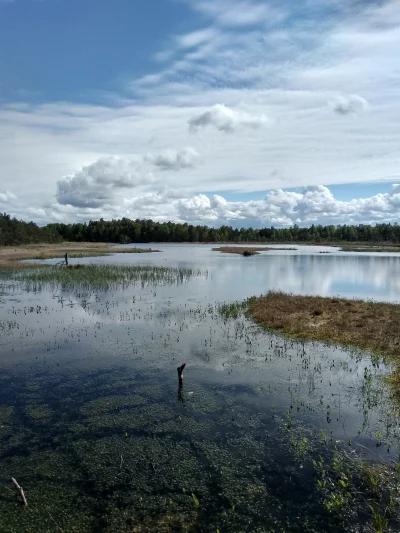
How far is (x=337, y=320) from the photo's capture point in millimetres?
27750

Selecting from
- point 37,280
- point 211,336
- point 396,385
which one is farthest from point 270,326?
point 37,280

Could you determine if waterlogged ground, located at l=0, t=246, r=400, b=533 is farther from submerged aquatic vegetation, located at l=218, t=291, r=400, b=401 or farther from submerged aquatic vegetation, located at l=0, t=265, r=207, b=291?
submerged aquatic vegetation, located at l=0, t=265, r=207, b=291

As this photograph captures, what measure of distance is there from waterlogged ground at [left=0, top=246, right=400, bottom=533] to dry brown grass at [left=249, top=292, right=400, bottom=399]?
1.98 metres

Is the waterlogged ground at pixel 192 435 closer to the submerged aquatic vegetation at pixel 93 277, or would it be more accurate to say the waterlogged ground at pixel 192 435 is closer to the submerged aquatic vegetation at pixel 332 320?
the submerged aquatic vegetation at pixel 332 320

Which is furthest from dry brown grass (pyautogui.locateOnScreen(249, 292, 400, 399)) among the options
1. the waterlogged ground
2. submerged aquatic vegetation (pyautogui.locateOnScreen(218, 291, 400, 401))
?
the waterlogged ground

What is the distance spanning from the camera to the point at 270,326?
27297 mm

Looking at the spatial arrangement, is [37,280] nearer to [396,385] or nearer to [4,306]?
[4,306]

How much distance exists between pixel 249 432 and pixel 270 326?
1511 cm

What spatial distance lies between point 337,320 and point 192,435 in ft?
60.6

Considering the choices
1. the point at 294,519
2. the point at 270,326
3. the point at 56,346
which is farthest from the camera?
the point at 270,326

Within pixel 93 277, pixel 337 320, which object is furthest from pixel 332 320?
pixel 93 277

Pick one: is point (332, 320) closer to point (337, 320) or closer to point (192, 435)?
point (337, 320)

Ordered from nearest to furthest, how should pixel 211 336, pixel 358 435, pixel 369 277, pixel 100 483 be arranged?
pixel 100 483 → pixel 358 435 → pixel 211 336 → pixel 369 277

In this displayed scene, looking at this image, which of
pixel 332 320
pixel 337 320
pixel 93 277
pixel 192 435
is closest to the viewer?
pixel 192 435
